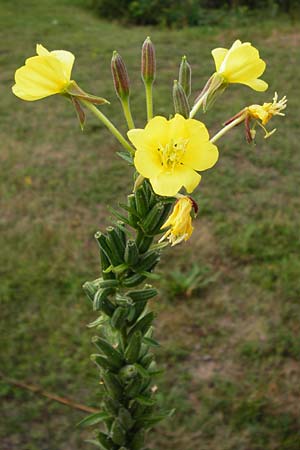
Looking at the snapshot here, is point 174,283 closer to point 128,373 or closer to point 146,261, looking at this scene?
point 128,373

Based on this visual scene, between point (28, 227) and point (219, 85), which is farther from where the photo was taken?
point (28, 227)

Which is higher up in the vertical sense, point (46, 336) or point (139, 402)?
point (139, 402)

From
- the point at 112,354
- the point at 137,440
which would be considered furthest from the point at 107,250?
the point at 137,440

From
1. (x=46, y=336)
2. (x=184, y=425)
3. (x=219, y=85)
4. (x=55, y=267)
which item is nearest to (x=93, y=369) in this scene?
(x=46, y=336)

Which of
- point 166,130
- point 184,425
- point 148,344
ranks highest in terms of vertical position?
point 166,130

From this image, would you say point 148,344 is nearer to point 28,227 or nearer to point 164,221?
point 164,221

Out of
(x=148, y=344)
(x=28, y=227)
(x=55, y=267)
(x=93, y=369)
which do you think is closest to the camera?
(x=148, y=344)

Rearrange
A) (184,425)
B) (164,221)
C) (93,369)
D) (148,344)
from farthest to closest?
(93,369) → (184,425) → (148,344) → (164,221)
